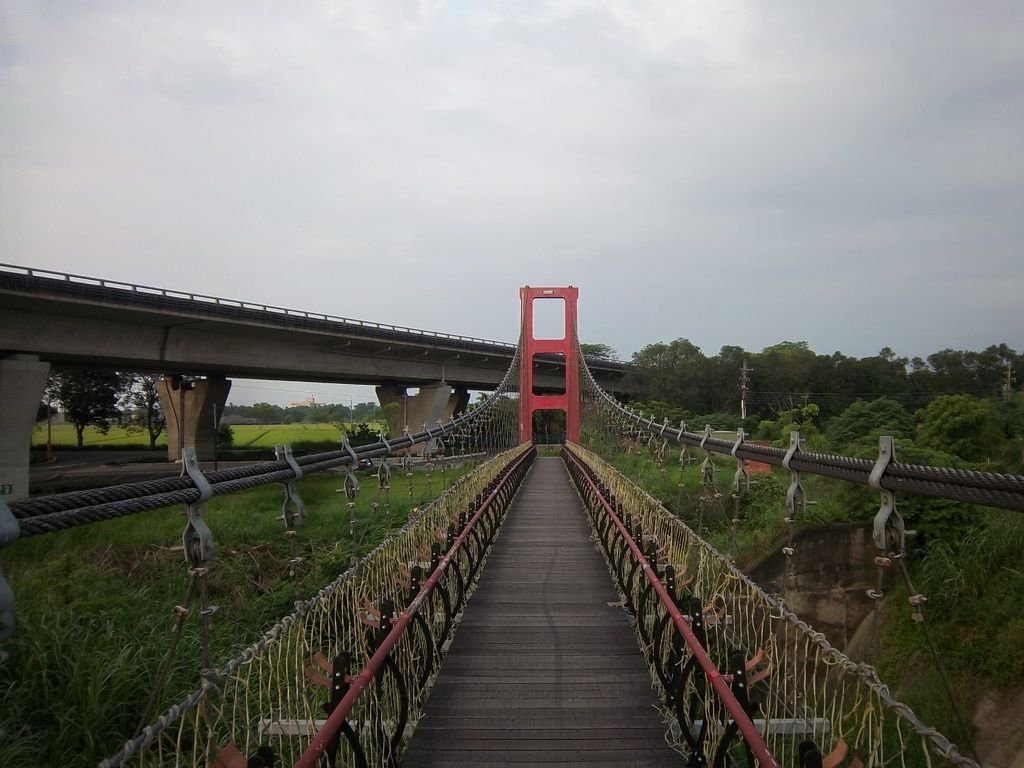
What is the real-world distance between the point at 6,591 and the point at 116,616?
18.4 ft

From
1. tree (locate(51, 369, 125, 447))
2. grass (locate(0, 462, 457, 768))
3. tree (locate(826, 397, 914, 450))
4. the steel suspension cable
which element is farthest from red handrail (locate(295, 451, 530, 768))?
tree (locate(51, 369, 125, 447))

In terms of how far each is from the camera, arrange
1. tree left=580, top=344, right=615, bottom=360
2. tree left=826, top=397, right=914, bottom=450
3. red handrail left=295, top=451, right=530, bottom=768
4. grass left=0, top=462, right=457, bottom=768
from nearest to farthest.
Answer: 1. red handrail left=295, top=451, right=530, bottom=768
2. grass left=0, top=462, right=457, bottom=768
3. tree left=826, top=397, right=914, bottom=450
4. tree left=580, top=344, right=615, bottom=360

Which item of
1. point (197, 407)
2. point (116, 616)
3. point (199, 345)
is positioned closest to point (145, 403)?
point (197, 407)

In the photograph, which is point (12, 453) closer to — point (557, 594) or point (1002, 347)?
point (557, 594)

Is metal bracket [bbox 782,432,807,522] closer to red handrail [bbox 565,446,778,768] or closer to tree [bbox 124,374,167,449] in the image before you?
red handrail [bbox 565,446,778,768]

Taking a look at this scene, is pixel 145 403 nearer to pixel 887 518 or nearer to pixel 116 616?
pixel 116 616

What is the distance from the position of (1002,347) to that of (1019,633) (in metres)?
38.8

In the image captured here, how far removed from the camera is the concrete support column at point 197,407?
22.8m

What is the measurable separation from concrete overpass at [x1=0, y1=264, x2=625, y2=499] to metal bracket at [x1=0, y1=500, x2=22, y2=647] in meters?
15.2

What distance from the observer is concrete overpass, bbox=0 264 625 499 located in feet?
46.4

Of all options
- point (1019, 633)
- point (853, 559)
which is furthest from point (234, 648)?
point (853, 559)

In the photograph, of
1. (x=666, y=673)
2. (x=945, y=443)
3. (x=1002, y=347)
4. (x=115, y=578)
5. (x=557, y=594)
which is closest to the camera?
(x=666, y=673)

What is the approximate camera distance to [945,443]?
13.0m

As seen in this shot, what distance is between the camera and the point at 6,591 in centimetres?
111
